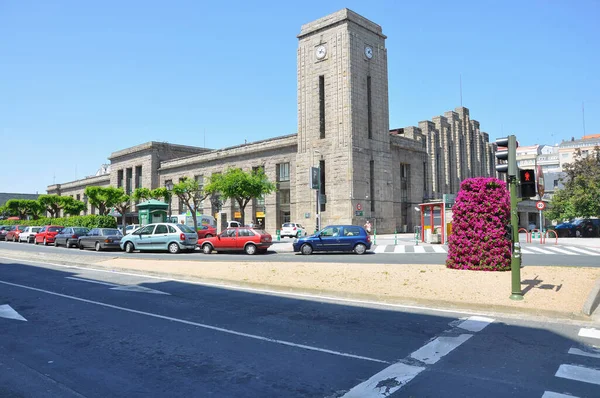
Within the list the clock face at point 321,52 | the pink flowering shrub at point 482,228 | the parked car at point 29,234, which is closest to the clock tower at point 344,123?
the clock face at point 321,52

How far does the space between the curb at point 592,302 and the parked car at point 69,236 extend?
28519mm

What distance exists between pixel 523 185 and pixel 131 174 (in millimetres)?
71740

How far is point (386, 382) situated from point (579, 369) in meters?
2.32

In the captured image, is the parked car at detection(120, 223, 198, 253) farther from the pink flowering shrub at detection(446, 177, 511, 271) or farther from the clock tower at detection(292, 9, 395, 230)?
the clock tower at detection(292, 9, 395, 230)

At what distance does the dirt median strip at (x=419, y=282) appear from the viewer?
8.58 meters

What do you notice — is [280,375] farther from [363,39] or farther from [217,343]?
[363,39]

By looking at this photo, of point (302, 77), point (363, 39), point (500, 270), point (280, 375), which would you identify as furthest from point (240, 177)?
point (280, 375)

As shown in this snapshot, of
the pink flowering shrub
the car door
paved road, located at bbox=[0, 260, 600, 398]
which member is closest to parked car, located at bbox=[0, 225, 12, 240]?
the car door

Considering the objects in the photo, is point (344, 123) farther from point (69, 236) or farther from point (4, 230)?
point (4, 230)

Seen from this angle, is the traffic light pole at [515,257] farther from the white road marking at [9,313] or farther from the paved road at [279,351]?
the white road marking at [9,313]

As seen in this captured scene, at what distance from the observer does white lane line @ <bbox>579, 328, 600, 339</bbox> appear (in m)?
6.48

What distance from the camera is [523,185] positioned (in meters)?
9.16

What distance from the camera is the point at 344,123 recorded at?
1767 inches

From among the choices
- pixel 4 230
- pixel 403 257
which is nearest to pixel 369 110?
pixel 403 257
